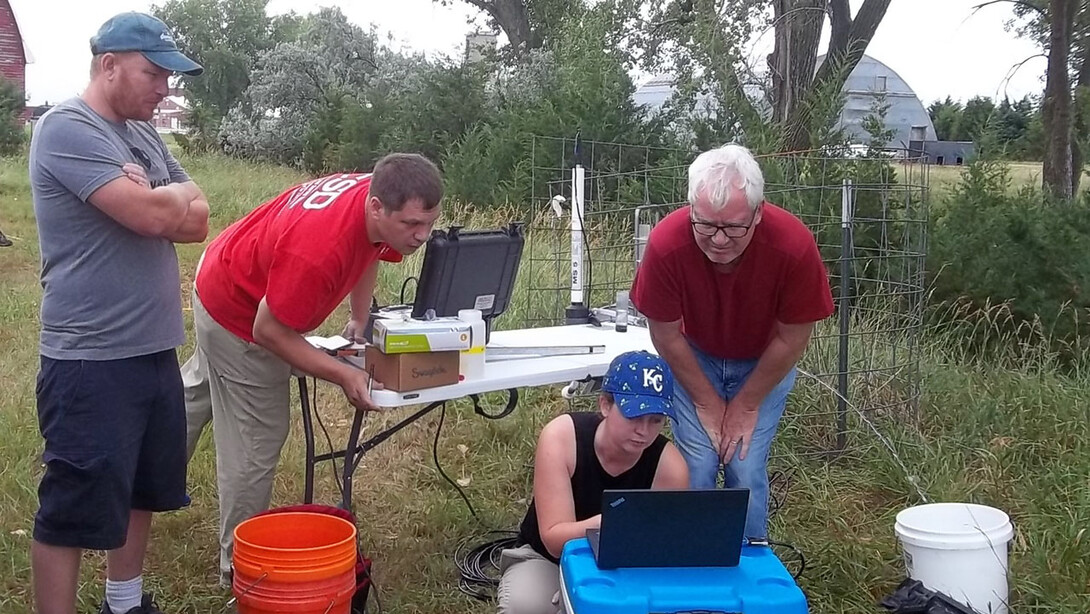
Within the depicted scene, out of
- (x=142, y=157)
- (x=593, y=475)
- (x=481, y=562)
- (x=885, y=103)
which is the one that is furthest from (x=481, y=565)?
(x=885, y=103)

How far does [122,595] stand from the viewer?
261 centimetres

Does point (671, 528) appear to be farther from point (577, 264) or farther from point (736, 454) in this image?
point (577, 264)

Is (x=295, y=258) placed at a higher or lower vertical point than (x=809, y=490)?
higher

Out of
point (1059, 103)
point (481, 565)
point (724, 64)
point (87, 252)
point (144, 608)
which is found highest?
point (724, 64)

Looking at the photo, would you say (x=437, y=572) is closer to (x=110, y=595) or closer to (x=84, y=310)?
(x=110, y=595)

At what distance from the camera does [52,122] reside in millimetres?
2154

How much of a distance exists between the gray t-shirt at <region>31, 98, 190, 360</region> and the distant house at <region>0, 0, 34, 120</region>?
27.0 meters

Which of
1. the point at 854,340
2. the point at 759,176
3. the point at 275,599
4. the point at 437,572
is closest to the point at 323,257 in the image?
the point at 275,599

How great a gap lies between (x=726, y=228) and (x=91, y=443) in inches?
59.1

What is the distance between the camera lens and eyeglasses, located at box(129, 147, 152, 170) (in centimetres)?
233

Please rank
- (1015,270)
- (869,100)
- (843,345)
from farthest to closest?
1. (869,100)
2. (1015,270)
3. (843,345)

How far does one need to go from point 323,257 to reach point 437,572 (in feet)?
4.42

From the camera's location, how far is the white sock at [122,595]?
2598 millimetres

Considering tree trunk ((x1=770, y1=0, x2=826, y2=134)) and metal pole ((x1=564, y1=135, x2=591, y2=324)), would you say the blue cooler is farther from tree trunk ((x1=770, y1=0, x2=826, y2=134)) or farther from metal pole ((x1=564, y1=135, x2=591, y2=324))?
tree trunk ((x1=770, y1=0, x2=826, y2=134))
